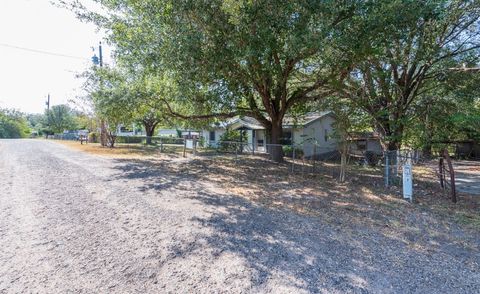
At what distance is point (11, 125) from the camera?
2089 inches

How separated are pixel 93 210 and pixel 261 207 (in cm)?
330

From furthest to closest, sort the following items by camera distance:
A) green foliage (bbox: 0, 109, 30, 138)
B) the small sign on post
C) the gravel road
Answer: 1. green foliage (bbox: 0, 109, 30, 138)
2. the small sign on post
3. the gravel road

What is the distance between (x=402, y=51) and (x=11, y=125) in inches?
2713

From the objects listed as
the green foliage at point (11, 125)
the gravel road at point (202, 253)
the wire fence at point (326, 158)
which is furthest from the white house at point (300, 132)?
the green foliage at point (11, 125)

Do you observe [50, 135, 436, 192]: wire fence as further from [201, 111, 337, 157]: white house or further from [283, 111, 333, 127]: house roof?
[283, 111, 333, 127]: house roof

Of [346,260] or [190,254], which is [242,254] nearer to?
[190,254]

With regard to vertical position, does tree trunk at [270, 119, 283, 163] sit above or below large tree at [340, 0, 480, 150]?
below

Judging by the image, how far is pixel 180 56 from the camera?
648 cm

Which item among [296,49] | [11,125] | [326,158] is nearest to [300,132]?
[326,158]

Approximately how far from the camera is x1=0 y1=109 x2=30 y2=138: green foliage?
51.2 metres

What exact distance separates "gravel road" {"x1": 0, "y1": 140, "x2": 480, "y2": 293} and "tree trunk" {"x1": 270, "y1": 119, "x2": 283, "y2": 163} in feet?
24.1

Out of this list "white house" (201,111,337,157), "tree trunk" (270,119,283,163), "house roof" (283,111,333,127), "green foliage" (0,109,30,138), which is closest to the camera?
"tree trunk" (270,119,283,163)

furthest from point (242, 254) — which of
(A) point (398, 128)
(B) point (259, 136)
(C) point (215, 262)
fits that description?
(B) point (259, 136)

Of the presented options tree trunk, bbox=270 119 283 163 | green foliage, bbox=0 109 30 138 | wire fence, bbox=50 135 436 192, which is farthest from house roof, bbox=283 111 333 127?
green foliage, bbox=0 109 30 138
